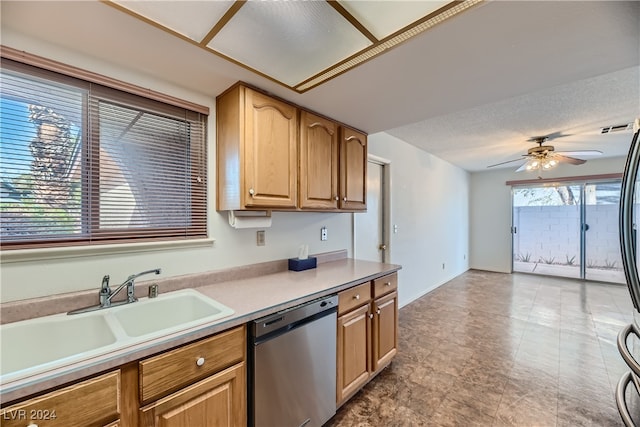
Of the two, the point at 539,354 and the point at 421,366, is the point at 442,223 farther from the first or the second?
the point at 421,366

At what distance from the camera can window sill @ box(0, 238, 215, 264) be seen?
115cm

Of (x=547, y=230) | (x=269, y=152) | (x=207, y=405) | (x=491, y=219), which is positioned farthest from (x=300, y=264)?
(x=547, y=230)

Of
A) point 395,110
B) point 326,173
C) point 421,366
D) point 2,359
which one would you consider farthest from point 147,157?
point 421,366

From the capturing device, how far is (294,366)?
1.44 meters

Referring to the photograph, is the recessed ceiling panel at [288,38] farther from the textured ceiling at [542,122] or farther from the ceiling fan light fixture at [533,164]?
the ceiling fan light fixture at [533,164]

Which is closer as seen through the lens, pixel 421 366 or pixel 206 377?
pixel 206 377

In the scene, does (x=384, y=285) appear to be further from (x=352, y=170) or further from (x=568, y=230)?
(x=568, y=230)

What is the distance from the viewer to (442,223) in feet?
16.4

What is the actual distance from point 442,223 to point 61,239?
17.0 ft

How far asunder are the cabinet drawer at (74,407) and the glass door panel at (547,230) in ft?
23.4

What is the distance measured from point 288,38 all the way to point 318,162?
942 mm

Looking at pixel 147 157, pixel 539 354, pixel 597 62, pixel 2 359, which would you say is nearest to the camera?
pixel 2 359

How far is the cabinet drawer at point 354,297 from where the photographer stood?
176cm

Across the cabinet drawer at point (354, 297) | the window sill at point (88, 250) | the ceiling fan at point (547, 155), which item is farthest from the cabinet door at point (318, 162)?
A: the ceiling fan at point (547, 155)
